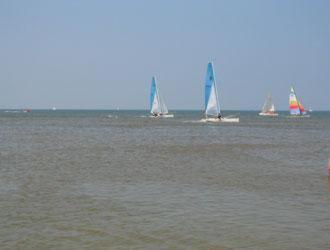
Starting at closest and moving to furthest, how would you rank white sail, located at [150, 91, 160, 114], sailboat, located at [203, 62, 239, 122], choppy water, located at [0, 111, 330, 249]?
choppy water, located at [0, 111, 330, 249] < sailboat, located at [203, 62, 239, 122] < white sail, located at [150, 91, 160, 114]

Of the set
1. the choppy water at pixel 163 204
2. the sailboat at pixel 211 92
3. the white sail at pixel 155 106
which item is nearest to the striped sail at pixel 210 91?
the sailboat at pixel 211 92

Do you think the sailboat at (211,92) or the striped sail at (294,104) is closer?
the sailboat at (211,92)

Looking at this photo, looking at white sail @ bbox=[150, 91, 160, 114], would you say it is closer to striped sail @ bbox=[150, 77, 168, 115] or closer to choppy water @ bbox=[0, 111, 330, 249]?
striped sail @ bbox=[150, 77, 168, 115]

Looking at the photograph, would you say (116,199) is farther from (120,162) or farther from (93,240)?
(120,162)

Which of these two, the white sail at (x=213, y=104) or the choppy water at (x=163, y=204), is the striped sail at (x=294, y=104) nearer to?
the white sail at (x=213, y=104)

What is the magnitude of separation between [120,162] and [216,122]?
6189 centimetres

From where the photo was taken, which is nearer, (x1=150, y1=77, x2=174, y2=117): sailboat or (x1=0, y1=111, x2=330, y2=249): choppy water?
(x1=0, y1=111, x2=330, y2=249): choppy water

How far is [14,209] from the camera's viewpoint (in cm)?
1477

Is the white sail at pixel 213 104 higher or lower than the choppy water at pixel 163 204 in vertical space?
higher

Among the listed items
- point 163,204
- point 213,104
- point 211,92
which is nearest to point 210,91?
point 211,92

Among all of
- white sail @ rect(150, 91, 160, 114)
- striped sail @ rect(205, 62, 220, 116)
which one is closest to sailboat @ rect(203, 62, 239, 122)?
striped sail @ rect(205, 62, 220, 116)

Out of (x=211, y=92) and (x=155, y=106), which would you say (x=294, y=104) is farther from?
(x=211, y=92)

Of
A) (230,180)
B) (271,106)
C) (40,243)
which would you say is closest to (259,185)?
(230,180)

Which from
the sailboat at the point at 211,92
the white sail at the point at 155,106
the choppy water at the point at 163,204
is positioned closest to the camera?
the choppy water at the point at 163,204
